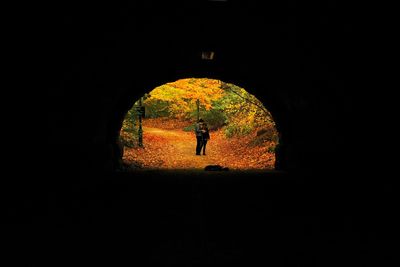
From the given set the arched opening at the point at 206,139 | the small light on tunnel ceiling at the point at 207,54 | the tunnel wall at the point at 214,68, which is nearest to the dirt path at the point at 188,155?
the arched opening at the point at 206,139

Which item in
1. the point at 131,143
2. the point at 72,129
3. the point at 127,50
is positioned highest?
the point at 127,50

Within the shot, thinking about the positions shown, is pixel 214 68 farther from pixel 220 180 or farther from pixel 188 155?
pixel 188 155

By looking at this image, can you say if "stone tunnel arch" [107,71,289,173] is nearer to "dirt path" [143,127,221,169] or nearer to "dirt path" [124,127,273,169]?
"dirt path" [124,127,273,169]

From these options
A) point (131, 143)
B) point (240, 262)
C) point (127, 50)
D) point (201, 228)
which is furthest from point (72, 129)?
point (131, 143)

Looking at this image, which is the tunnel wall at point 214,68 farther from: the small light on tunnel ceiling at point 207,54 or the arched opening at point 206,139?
the arched opening at point 206,139

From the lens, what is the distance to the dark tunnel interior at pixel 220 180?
360 cm

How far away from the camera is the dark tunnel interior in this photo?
3.60 metres

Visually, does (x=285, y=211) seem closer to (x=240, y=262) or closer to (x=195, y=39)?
(x=240, y=262)

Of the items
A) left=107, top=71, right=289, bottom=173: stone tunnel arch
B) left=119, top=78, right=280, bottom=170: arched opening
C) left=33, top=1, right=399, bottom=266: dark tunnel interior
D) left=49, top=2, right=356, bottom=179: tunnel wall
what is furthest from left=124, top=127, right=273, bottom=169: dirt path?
left=33, top=1, right=399, bottom=266: dark tunnel interior

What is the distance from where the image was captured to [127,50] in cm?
723

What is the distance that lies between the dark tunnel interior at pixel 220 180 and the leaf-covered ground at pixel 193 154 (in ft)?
21.4

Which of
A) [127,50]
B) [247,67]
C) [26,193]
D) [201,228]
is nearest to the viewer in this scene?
[201,228]

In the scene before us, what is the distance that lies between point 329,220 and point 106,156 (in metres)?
7.23

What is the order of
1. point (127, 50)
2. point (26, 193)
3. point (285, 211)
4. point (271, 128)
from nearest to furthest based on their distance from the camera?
1. point (285, 211)
2. point (26, 193)
3. point (127, 50)
4. point (271, 128)
